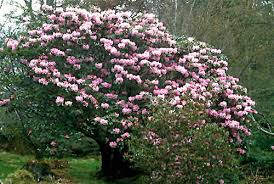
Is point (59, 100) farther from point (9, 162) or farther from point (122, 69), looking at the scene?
point (9, 162)

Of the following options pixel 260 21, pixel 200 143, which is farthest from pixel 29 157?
pixel 200 143

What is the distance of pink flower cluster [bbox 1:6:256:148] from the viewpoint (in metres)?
11.2

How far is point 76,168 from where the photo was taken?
1482cm

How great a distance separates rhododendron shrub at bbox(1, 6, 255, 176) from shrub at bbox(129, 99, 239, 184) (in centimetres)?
171

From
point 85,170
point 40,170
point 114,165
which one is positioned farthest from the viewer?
point 85,170

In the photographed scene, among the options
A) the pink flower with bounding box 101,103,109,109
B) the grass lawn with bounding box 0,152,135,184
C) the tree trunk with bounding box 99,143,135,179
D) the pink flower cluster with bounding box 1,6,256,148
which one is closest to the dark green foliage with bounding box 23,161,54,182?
the grass lawn with bounding box 0,152,135,184

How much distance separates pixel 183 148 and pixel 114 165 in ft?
15.3

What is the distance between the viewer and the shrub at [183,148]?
8.56 metres

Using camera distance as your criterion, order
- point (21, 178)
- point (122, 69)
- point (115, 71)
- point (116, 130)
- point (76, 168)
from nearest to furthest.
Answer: point (21, 178), point (116, 130), point (122, 69), point (115, 71), point (76, 168)

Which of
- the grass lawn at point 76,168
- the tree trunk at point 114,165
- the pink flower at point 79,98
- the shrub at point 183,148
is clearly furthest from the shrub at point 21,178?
the tree trunk at point 114,165

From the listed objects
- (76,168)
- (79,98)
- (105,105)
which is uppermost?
A: (79,98)

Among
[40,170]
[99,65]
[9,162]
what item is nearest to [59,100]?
[99,65]

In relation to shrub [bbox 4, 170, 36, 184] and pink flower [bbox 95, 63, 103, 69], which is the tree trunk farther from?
shrub [bbox 4, 170, 36, 184]

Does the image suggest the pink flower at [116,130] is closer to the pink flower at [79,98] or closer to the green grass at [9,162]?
the pink flower at [79,98]
